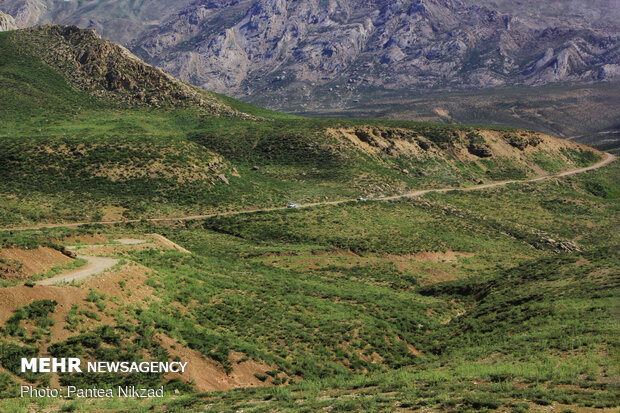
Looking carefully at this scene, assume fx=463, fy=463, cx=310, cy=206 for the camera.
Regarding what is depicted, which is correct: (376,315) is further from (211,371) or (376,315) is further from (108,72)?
(108,72)

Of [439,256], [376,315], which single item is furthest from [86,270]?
[439,256]

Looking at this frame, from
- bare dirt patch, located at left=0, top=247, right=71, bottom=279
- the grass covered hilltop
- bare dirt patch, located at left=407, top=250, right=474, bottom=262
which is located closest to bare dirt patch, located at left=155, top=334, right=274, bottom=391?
the grass covered hilltop

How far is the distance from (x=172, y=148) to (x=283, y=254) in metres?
34.8

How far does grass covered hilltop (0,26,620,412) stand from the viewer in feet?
66.5

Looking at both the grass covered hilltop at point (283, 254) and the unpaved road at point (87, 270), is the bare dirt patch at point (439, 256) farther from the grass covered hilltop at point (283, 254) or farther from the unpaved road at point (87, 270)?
the unpaved road at point (87, 270)

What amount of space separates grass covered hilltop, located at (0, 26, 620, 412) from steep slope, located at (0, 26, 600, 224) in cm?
45

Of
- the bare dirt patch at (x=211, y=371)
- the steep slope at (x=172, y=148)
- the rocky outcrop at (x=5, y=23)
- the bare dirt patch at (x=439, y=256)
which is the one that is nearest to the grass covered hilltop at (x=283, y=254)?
the bare dirt patch at (x=211, y=371)

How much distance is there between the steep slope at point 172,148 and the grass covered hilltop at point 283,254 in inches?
17.7

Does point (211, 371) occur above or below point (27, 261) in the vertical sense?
below

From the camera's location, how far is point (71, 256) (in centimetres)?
2972

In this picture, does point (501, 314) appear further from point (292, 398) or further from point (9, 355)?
point (9, 355)

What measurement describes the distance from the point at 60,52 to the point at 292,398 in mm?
118985

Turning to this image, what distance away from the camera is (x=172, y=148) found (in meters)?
76.0

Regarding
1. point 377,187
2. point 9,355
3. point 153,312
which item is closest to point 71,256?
point 153,312
